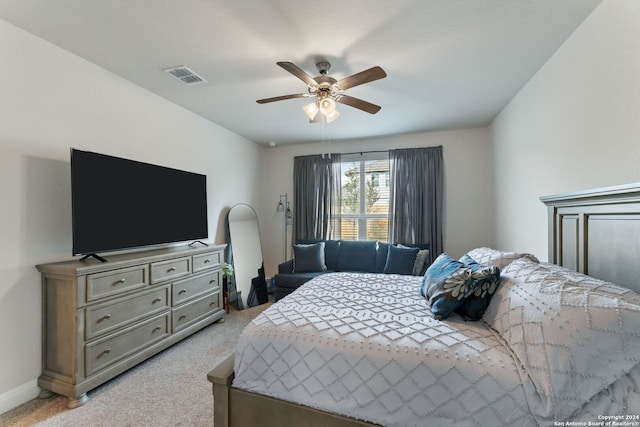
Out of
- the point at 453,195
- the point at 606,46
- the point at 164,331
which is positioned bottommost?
the point at 164,331

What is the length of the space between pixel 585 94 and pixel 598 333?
1628mm

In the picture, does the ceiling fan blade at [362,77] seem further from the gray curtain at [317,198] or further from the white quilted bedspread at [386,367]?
the gray curtain at [317,198]

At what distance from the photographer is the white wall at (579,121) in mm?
1478

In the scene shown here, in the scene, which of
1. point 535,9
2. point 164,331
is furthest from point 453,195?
point 164,331

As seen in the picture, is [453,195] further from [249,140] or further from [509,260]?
[249,140]

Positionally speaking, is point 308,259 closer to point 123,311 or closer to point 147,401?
point 123,311

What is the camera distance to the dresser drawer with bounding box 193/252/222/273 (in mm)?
3049

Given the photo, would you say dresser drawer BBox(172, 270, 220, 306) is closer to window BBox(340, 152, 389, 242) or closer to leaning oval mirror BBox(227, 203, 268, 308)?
leaning oval mirror BBox(227, 203, 268, 308)

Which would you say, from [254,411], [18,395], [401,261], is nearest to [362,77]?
[254,411]

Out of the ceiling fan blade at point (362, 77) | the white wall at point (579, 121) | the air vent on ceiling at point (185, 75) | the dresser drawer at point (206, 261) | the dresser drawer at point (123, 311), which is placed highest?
the air vent on ceiling at point (185, 75)

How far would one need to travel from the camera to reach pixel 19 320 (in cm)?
197

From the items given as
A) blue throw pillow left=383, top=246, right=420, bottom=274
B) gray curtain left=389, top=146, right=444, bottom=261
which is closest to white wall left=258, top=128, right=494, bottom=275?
gray curtain left=389, top=146, right=444, bottom=261

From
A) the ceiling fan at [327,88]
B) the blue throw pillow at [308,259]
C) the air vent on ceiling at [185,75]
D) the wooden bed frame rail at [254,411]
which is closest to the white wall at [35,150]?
the air vent on ceiling at [185,75]

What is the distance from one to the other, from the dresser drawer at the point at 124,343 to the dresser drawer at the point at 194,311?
0.12m
